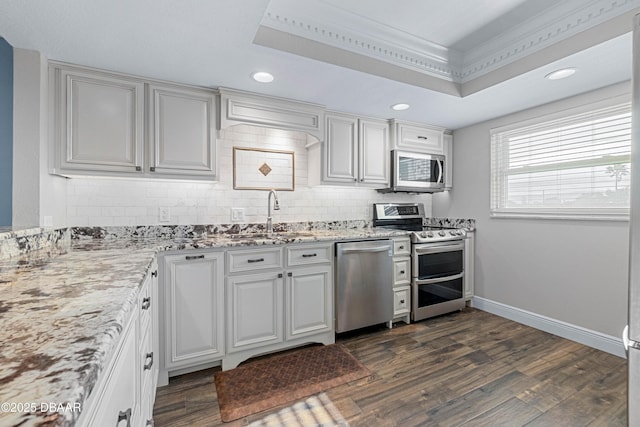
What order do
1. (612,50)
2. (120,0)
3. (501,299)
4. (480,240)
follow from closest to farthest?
(120,0) < (612,50) < (501,299) < (480,240)

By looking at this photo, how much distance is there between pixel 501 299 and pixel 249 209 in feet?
9.21

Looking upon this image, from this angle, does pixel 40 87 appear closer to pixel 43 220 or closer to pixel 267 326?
pixel 43 220

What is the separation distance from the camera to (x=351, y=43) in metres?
2.03

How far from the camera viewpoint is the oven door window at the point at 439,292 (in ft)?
9.75

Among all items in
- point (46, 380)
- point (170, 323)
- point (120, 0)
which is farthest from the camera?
point (170, 323)

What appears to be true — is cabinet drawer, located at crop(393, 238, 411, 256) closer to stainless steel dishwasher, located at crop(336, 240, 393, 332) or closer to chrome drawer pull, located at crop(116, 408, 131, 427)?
stainless steel dishwasher, located at crop(336, 240, 393, 332)

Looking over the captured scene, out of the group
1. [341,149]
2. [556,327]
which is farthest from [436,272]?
[341,149]

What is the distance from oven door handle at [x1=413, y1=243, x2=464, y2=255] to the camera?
294 centimetres

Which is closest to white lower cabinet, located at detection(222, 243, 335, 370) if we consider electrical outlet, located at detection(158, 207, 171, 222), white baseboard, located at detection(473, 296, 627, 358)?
electrical outlet, located at detection(158, 207, 171, 222)

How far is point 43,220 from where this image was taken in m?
1.82

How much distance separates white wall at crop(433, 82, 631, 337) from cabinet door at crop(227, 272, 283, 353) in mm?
2415

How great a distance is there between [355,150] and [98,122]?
2.14 meters

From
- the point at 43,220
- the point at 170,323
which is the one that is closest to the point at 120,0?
the point at 43,220

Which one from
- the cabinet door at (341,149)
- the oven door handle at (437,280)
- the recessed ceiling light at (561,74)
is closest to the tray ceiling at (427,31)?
the recessed ceiling light at (561,74)
